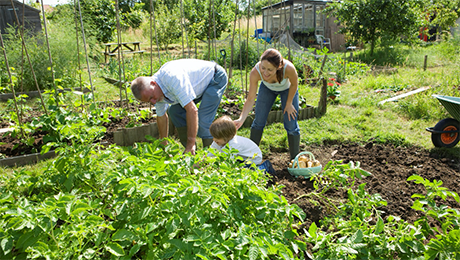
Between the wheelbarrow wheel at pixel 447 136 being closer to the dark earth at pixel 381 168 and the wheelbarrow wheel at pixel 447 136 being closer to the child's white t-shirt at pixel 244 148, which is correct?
the dark earth at pixel 381 168

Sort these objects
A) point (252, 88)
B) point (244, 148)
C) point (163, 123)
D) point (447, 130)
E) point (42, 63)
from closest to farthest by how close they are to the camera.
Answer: point (244, 148), point (163, 123), point (252, 88), point (447, 130), point (42, 63)

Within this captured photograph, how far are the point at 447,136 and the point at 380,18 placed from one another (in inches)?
378

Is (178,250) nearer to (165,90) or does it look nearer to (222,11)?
(165,90)

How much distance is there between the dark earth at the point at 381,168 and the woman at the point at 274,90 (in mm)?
417

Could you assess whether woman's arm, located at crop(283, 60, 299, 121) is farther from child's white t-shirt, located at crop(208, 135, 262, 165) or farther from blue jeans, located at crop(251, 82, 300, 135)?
child's white t-shirt, located at crop(208, 135, 262, 165)

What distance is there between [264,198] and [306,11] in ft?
65.2

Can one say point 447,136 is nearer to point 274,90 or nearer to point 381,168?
point 381,168

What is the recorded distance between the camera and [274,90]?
10.7 ft

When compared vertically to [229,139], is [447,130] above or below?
below

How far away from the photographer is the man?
2.57 m

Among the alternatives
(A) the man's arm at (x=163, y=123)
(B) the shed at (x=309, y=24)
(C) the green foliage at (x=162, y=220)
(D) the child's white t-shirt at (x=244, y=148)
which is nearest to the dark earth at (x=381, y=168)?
(D) the child's white t-shirt at (x=244, y=148)

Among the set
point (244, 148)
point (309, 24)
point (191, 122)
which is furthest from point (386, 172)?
point (309, 24)

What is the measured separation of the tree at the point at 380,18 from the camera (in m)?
11.7

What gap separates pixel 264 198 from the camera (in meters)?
1.59
